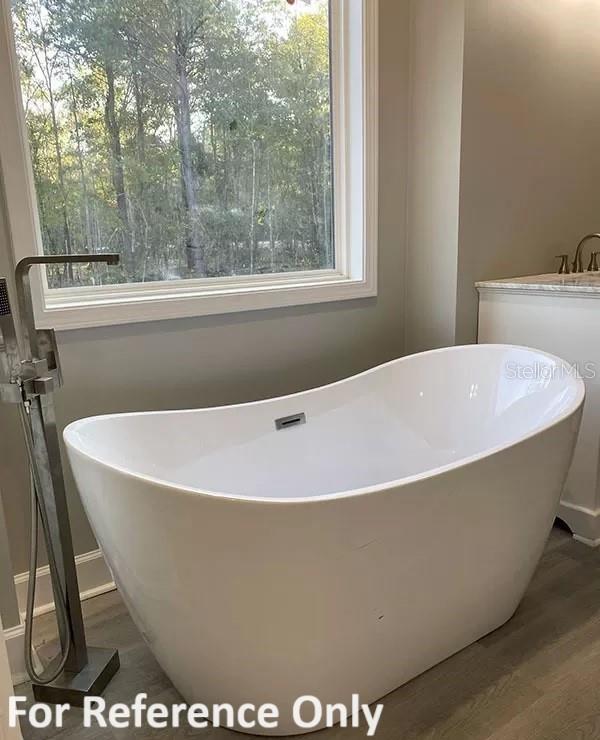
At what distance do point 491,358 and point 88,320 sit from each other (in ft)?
4.90

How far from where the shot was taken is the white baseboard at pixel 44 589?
62.1 inches

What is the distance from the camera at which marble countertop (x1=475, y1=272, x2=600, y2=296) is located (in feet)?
6.86

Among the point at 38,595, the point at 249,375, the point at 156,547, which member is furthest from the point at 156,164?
the point at 38,595

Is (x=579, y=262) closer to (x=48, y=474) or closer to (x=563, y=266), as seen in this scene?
(x=563, y=266)

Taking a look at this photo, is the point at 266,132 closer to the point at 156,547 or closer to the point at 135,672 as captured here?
the point at 156,547

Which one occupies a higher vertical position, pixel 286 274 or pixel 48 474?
pixel 286 274

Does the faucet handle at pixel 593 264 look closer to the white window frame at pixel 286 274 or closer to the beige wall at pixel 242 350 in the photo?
the beige wall at pixel 242 350

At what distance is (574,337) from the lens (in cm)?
215

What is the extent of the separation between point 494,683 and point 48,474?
1.31 m

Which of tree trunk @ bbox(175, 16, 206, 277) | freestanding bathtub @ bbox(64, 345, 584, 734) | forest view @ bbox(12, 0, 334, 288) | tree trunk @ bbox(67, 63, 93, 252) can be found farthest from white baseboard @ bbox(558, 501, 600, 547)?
Result: tree trunk @ bbox(67, 63, 93, 252)

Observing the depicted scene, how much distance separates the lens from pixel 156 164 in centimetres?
200

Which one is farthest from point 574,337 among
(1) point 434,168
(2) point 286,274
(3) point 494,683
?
(3) point 494,683

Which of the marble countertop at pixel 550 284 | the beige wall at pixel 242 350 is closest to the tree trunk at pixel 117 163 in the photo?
the beige wall at pixel 242 350

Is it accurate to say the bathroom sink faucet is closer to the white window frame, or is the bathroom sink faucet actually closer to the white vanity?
the white vanity
